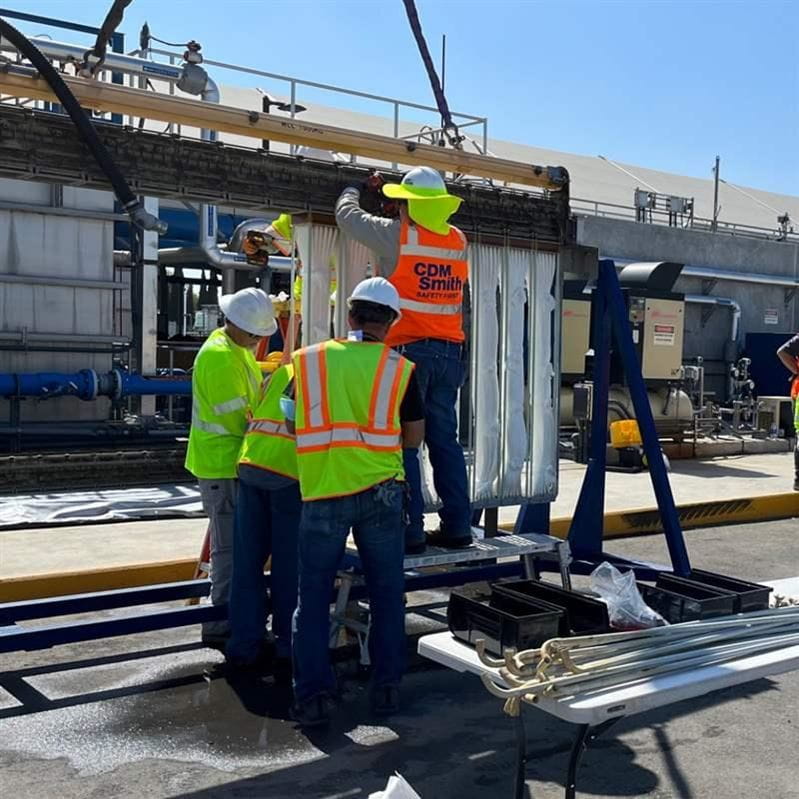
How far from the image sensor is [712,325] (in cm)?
2017

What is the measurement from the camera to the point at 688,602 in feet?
13.5

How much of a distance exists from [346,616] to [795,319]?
18726 mm

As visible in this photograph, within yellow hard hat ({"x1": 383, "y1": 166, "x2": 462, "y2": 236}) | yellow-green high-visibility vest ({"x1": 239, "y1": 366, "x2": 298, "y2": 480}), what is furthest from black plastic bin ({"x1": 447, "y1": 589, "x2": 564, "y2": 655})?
yellow hard hat ({"x1": 383, "y1": 166, "x2": 462, "y2": 236})

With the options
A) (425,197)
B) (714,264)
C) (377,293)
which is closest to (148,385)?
(425,197)

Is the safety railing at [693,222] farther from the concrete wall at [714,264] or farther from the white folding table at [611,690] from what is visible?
the white folding table at [611,690]

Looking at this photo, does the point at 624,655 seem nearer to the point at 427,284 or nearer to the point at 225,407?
the point at 427,284

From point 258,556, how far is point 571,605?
5.30ft

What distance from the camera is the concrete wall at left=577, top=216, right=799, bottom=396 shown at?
750 inches

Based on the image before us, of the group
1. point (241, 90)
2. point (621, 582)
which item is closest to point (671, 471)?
point (621, 582)

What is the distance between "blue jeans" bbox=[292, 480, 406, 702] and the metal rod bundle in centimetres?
106

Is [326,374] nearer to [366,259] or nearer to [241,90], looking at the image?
[366,259]

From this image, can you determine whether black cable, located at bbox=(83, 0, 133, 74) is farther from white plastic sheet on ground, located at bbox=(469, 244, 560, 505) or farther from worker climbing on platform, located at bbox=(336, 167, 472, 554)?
white plastic sheet on ground, located at bbox=(469, 244, 560, 505)

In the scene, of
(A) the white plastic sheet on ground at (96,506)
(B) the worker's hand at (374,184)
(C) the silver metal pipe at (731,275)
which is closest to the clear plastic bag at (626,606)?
(B) the worker's hand at (374,184)

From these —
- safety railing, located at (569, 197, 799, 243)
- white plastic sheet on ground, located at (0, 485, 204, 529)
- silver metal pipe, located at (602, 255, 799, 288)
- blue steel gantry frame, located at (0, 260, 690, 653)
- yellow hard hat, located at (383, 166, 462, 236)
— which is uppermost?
safety railing, located at (569, 197, 799, 243)
